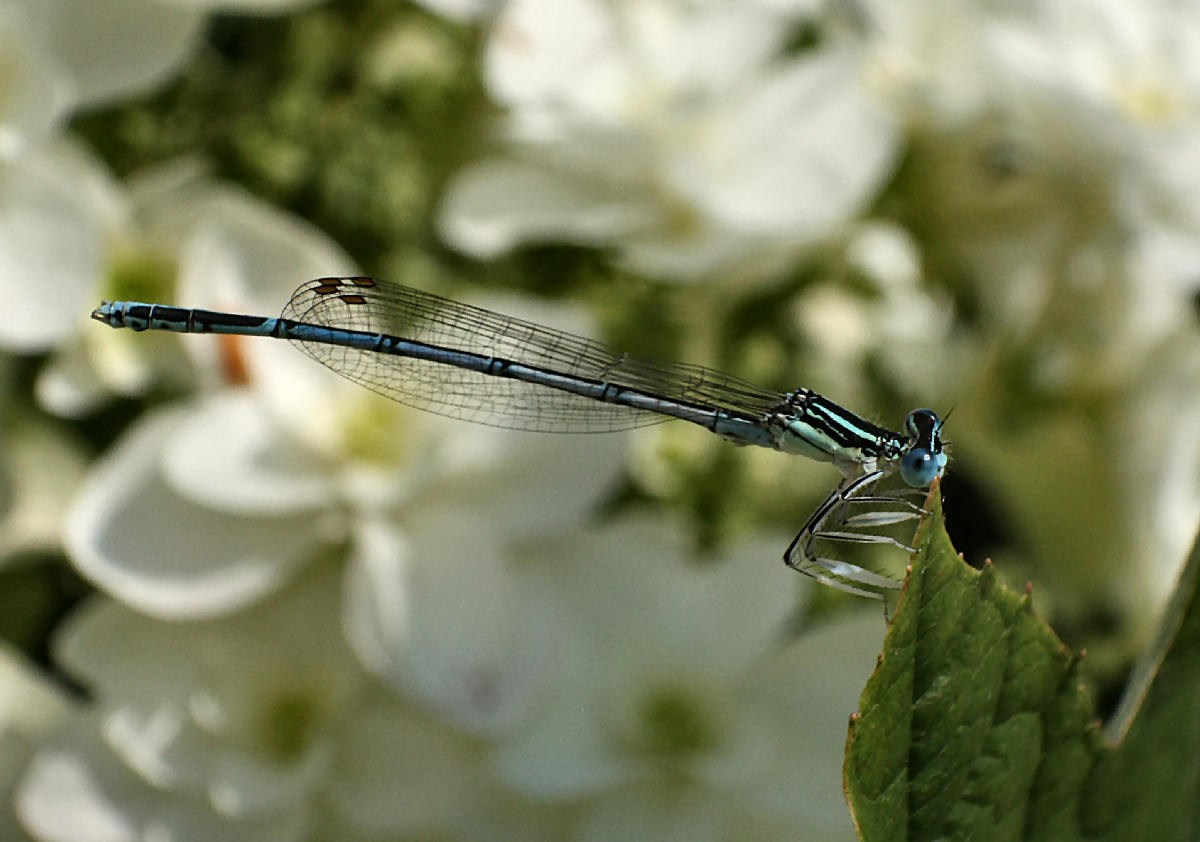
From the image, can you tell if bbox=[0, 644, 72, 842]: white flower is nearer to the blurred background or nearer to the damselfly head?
the blurred background

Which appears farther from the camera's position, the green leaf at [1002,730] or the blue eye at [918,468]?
the blue eye at [918,468]

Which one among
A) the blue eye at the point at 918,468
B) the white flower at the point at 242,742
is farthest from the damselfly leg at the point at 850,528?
the white flower at the point at 242,742

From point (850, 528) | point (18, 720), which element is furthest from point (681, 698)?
point (18, 720)

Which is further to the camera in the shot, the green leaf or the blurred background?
the blurred background

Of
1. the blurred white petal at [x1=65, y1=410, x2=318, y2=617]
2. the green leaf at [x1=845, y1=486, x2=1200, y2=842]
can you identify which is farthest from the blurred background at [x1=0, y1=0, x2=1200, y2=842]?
the green leaf at [x1=845, y1=486, x2=1200, y2=842]

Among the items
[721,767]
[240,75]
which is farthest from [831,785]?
[240,75]

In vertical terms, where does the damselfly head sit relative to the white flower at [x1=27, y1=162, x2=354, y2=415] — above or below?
below

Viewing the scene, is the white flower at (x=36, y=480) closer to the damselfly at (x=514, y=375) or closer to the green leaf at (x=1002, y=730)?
the damselfly at (x=514, y=375)
